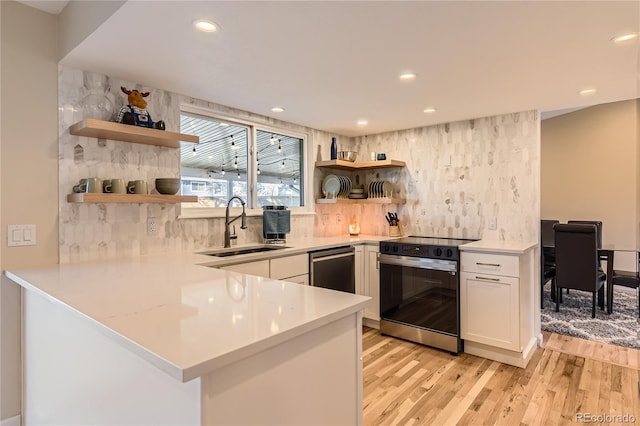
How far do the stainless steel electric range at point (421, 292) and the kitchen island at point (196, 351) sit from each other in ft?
6.52

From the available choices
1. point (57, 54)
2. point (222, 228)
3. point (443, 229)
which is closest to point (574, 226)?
point (443, 229)

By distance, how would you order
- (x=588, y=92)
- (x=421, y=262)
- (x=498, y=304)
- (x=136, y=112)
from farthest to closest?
(x=421, y=262) → (x=498, y=304) → (x=588, y=92) → (x=136, y=112)

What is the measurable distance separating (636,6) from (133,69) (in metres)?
2.68

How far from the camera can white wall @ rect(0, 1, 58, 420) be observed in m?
1.95

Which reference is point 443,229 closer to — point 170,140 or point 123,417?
point 170,140

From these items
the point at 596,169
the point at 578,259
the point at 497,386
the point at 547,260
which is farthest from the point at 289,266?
the point at 596,169

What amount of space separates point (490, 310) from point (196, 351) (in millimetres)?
2714

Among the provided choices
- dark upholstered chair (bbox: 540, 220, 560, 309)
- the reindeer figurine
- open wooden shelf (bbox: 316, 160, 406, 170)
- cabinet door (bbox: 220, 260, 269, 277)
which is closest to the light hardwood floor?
cabinet door (bbox: 220, 260, 269, 277)

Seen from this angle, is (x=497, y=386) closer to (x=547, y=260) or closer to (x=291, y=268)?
(x=291, y=268)

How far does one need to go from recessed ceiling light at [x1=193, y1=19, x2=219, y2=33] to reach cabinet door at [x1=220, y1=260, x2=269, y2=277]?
1.45 m

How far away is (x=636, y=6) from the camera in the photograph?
5.10 ft

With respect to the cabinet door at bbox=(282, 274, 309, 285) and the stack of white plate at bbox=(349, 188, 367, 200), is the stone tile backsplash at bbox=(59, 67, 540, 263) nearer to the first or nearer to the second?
the stack of white plate at bbox=(349, 188, 367, 200)

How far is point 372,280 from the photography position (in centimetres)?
358

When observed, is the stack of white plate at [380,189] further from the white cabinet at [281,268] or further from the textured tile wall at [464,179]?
the white cabinet at [281,268]
